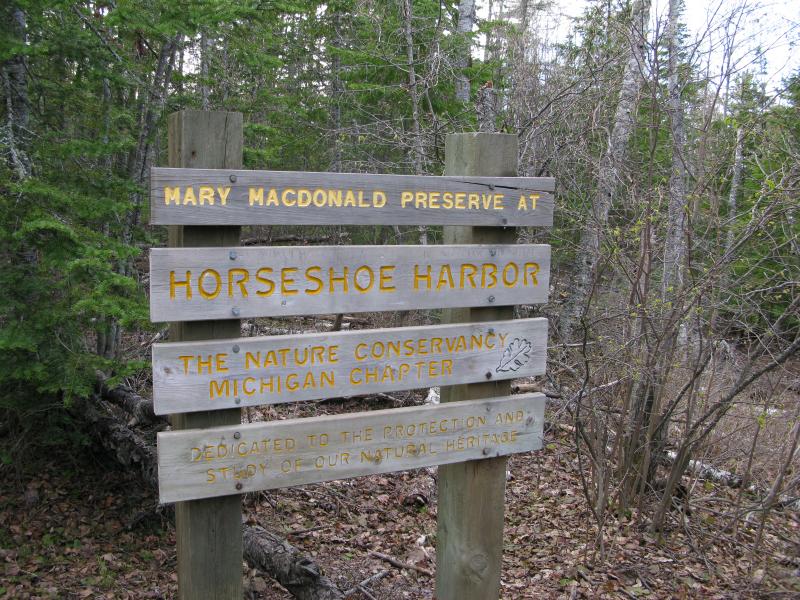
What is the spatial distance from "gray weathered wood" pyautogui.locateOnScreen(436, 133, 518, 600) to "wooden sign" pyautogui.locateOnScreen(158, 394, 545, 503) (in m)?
0.14

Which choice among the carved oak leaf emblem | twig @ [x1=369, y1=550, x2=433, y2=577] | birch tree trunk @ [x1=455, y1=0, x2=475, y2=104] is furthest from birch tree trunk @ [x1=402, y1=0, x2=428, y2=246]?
the carved oak leaf emblem

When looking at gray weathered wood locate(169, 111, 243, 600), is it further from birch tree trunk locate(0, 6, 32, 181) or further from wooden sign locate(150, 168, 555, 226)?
birch tree trunk locate(0, 6, 32, 181)

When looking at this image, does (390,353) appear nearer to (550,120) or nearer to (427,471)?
(427,471)

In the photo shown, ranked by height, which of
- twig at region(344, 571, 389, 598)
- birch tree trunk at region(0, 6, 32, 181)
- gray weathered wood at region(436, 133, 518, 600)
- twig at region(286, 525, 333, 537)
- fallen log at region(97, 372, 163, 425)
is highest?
birch tree trunk at region(0, 6, 32, 181)

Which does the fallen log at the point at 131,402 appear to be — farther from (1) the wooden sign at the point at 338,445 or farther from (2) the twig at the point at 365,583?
(1) the wooden sign at the point at 338,445

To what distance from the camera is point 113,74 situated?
590cm

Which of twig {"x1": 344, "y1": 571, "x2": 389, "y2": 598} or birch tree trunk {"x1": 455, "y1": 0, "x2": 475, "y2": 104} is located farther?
birch tree trunk {"x1": 455, "y1": 0, "x2": 475, "y2": 104}

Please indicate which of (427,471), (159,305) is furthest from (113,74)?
(427,471)

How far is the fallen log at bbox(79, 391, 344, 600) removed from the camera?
14.3 ft

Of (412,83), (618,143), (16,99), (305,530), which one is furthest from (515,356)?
(412,83)

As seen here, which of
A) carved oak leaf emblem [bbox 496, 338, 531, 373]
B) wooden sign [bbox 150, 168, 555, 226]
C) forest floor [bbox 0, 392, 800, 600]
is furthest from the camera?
forest floor [bbox 0, 392, 800, 600]

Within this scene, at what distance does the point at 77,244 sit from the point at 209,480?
131 inches

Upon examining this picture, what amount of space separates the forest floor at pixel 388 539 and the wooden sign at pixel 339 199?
2.85 m

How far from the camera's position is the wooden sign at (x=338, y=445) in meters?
2.58
